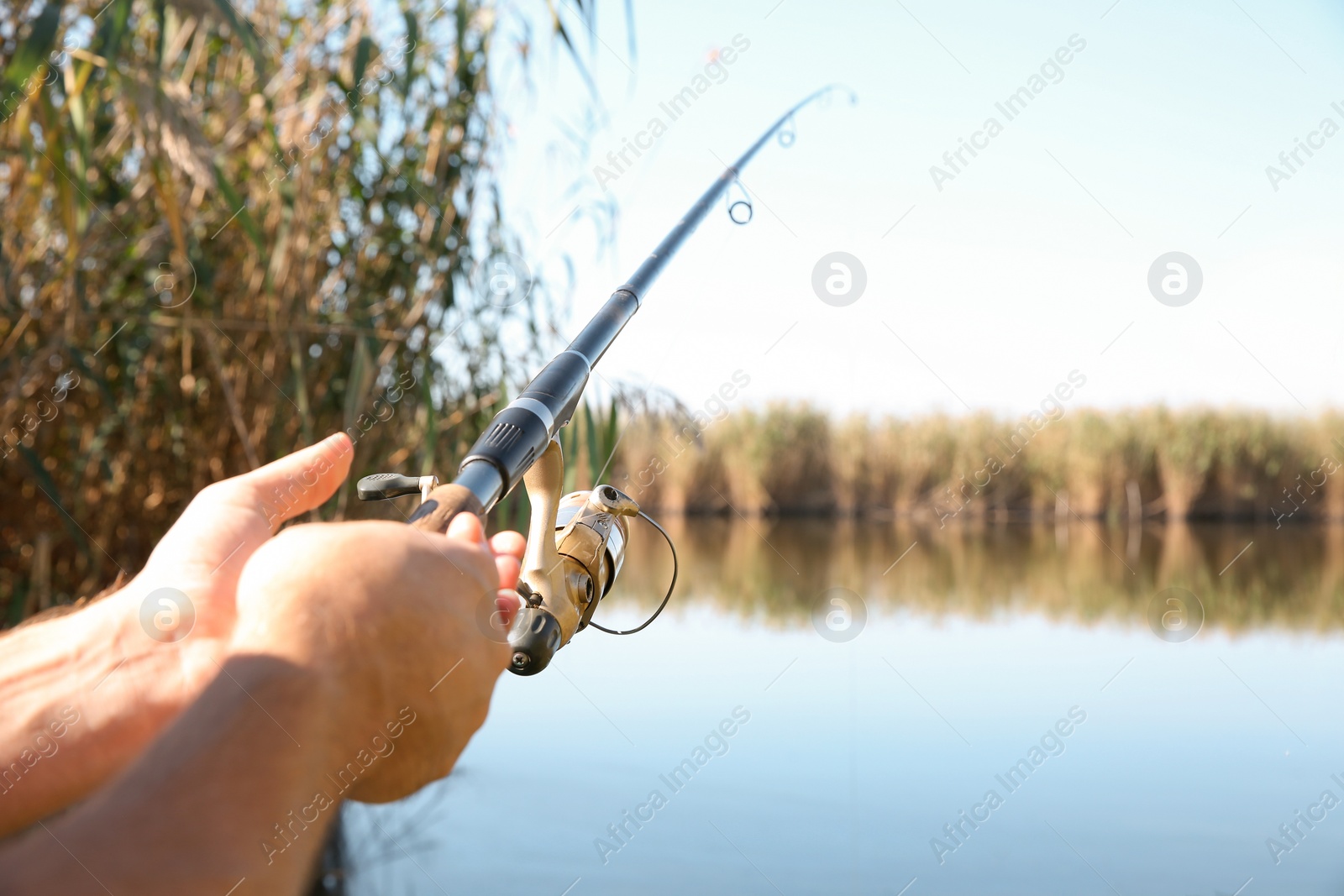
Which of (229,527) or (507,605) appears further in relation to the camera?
(229,527)

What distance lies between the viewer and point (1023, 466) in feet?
49.9

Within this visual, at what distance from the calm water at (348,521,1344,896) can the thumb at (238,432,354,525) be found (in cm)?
327

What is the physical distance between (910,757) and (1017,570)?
6189mm

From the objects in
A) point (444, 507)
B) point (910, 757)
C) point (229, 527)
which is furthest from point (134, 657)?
point (910, 757)

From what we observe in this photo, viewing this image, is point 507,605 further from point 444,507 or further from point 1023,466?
point 1023,466

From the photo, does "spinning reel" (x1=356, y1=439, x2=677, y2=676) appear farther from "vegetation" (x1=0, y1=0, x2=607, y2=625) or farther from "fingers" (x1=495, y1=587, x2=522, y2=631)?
"vegetation" (x1=0, y1=0, x2=607, y2=625)

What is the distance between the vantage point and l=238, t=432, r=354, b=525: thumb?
3.00ft

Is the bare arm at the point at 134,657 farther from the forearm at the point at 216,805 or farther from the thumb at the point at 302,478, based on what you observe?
the forearm at the point at 216,805

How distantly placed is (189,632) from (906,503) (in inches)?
610

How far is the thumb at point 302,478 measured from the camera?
913 mm

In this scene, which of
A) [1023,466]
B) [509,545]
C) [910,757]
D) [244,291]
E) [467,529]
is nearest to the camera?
[467,529]

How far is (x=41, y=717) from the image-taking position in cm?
96

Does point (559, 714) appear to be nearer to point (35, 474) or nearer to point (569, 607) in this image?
point (35, 474)

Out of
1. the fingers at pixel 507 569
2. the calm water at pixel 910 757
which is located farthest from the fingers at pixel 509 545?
the calm water at pixel 910 757
